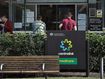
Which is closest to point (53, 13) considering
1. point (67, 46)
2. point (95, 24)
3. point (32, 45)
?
point (95, 24)

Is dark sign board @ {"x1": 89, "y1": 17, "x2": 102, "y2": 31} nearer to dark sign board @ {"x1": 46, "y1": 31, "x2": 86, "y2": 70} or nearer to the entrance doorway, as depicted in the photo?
the entrance doorway

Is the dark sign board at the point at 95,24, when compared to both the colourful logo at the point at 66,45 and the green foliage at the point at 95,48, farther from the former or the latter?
the colourful logo at the point at 66,45

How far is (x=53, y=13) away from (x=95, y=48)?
29.9ft

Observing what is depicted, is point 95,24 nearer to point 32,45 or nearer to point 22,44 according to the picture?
point 32,45

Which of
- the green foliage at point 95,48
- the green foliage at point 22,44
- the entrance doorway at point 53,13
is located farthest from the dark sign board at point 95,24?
the green foliage at point 22,44

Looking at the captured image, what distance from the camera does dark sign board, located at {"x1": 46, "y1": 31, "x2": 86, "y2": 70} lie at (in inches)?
602

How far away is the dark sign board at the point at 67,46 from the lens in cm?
1528

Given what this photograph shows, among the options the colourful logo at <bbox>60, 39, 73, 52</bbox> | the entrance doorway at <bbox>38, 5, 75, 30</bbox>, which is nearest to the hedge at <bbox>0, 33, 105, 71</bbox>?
the colourful logo at <bbox>60, 39, 73, 52</bbox>

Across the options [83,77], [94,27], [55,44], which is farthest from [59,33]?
[94,27]

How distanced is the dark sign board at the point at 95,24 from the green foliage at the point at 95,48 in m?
7.37

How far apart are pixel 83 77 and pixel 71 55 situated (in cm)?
81

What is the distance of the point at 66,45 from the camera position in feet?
50.2

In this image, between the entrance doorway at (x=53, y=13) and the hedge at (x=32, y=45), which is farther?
the entrance doorway at (x=53, y=13)

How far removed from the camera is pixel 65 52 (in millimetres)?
15328
